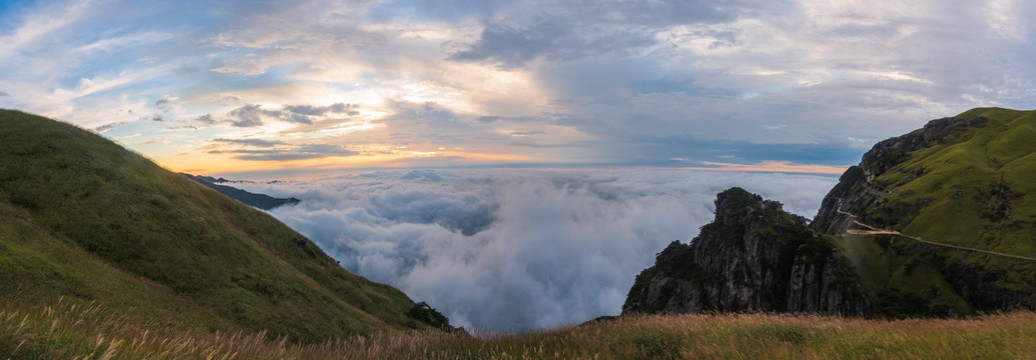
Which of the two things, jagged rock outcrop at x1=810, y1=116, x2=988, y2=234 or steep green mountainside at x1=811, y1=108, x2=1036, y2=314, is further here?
jagged rock outcrop at x1=810, y1=116, x2=988, y2=234

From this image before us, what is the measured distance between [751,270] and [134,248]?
114 meters

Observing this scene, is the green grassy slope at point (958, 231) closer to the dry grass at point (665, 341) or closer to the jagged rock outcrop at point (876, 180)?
the jagged rock outcrop at point (876, 180)

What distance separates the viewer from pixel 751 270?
111 m

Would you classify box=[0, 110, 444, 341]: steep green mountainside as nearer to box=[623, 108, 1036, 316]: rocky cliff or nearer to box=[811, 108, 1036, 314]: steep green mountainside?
box=[623, 108, 1036, 316]: rocky cliff

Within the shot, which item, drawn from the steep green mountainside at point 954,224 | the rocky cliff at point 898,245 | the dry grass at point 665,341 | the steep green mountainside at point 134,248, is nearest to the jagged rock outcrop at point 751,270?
the rocky cliff at point 898,245

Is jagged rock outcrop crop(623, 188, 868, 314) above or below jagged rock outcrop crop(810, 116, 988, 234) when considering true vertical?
below

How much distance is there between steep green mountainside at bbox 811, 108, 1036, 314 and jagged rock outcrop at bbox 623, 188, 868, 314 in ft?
19.1

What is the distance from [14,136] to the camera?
139ft

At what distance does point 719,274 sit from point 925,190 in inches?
1880

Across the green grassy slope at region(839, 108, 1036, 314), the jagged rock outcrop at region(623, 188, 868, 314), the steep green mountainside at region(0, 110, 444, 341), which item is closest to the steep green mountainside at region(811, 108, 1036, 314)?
the green grassy slope at region(839, 108, 1036, 314)

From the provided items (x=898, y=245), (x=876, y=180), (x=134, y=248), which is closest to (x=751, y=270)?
(x=898, y=245)

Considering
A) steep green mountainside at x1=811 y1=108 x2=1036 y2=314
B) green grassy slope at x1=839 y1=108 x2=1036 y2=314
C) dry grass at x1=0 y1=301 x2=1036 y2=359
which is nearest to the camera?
dry grass at x1=0 y1=301 x2=1036 y2=359

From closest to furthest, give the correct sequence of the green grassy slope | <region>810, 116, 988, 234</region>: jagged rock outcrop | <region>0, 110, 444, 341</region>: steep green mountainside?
<region>0, 110, 444, 341</region>: steep green mountainside → the green grassy slope → <region>810, 116, 988, 234</region>: jagged rock outcrop

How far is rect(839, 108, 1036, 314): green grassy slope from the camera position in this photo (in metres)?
76.6
